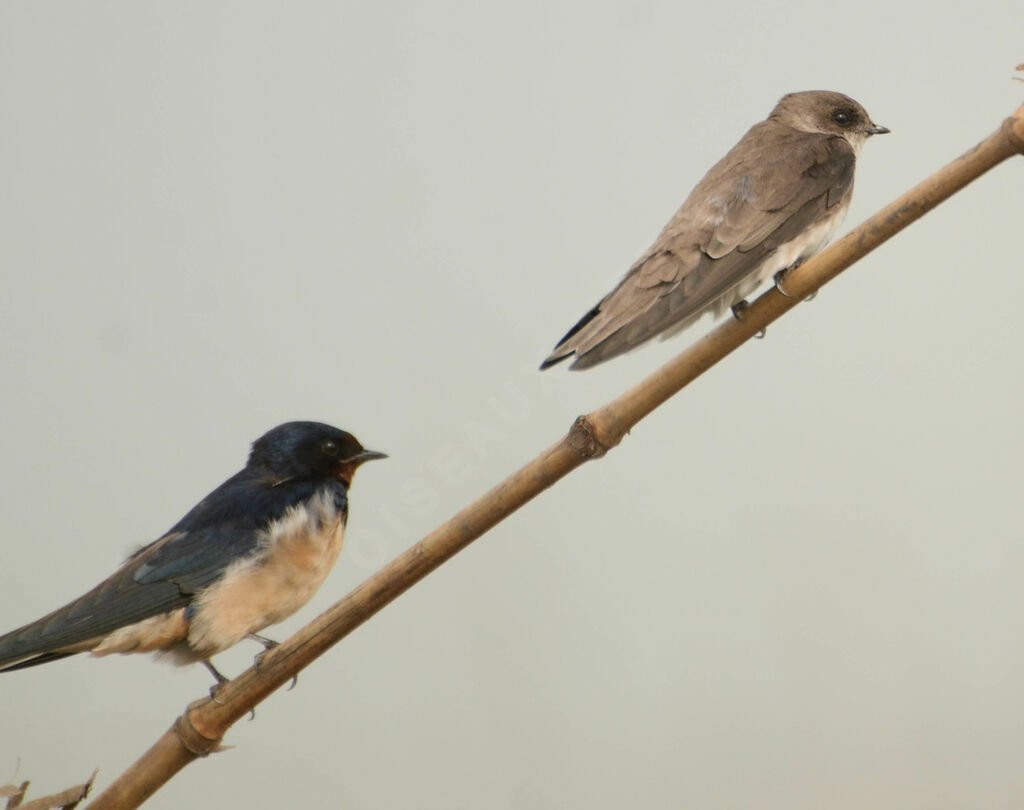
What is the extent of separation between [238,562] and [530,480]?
0.41 meters

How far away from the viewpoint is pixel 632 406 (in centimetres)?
91

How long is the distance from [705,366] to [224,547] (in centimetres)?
54

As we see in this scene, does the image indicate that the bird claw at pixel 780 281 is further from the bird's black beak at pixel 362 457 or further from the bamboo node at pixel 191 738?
the bamboo node at pixel 191 738

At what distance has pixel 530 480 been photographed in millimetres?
879

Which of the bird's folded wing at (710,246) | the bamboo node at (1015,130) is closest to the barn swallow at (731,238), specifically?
the bird's folded wing at (710,246)

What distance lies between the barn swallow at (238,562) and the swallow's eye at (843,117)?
72 centimetres

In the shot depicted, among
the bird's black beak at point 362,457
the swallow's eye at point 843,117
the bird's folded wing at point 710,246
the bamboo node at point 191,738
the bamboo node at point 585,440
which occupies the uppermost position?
the bird's black beak at point 362,457

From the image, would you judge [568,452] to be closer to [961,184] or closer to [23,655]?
[961,184]

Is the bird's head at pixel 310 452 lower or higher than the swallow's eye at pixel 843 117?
higher

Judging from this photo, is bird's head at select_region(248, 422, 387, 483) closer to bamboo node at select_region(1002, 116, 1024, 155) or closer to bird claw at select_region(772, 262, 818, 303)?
bird claw at select_region(772, 262, 818, 303)

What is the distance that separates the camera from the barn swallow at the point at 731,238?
3.46ft

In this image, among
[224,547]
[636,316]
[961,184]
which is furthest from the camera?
[224,547]

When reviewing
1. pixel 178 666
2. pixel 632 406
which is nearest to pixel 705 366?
pixel 632 406

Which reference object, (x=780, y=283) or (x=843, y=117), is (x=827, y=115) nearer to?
(x=843, y=117)
